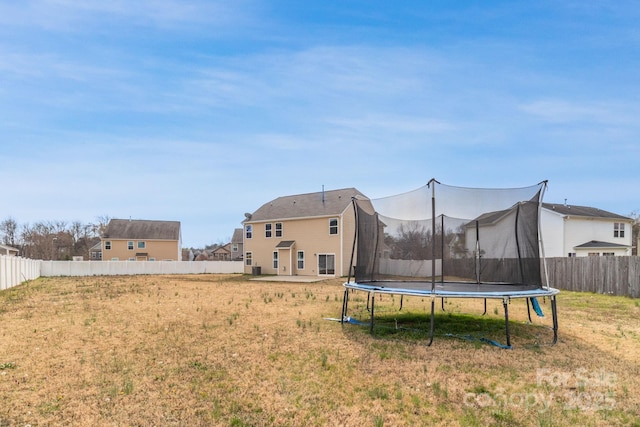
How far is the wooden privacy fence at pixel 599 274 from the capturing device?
14875 mm

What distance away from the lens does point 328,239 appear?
26.9 metres

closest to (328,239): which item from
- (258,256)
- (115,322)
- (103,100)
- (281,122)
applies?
(258,256)

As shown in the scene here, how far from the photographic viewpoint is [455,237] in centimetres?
866

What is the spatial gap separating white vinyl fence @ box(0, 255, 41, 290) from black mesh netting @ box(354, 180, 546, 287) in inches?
657

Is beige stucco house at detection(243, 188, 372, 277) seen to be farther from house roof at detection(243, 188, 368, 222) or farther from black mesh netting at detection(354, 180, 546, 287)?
black mesh netting at detection(354, 180, 546, 287)

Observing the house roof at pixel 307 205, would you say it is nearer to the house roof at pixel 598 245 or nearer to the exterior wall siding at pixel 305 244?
the exterior wall siding at pixel 305 244

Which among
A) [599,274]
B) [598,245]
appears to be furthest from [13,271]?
[598,245]

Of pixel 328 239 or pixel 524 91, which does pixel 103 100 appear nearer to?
pixel 524 91

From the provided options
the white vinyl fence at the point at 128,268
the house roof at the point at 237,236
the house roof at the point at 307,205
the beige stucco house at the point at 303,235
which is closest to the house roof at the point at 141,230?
the house roof at the point at 237,236

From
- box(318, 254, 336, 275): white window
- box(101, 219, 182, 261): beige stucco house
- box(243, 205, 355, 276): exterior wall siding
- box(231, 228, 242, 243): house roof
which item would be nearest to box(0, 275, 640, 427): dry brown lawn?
box(243, 205, 355, 276): exterior wall siding

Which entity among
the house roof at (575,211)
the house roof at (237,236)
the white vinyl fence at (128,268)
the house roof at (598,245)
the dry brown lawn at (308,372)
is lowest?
the white vinyl fence at (128,268)

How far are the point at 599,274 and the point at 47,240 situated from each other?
6645 centimetres

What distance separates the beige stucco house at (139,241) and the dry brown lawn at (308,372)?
39489 millimetres

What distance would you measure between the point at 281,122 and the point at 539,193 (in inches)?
408
